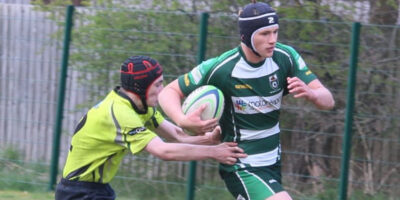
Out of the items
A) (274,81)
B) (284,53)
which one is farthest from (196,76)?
(284,53)

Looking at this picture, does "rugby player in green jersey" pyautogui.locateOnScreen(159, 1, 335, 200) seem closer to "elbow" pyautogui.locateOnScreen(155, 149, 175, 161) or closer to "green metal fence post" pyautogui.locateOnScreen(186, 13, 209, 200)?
"elbow" pyautogui.locateOnScreen(155, 149, 175, 161)

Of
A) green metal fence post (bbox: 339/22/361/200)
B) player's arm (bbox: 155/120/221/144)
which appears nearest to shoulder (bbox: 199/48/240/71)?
player's arm (bbox: 155/120/221/144)

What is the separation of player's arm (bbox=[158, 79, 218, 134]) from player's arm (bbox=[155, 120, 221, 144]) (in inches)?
10.0

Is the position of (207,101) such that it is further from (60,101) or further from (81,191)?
(60,101)

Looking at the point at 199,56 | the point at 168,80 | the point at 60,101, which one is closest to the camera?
the point at 199,56

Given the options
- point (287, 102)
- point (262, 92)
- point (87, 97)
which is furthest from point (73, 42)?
point (262, 92)

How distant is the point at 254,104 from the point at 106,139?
1186mm

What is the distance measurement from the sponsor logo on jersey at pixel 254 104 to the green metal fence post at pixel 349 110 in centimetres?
240

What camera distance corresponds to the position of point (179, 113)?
5402 millimetres

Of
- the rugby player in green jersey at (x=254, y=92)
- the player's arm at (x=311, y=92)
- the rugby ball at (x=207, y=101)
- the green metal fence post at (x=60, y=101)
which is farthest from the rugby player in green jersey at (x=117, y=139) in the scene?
the green metal fence post at (x=60, y=101)

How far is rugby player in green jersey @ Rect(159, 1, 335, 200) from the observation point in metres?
5.57

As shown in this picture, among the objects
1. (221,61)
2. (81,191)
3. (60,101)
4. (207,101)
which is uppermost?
(221,61)

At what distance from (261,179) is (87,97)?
161 inches

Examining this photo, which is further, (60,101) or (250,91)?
(60,101)
